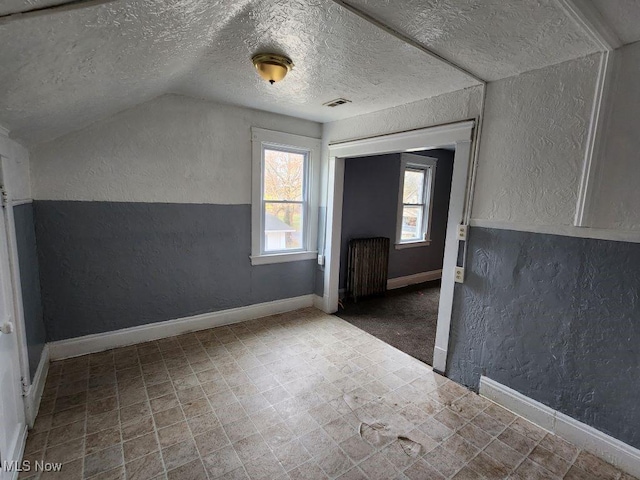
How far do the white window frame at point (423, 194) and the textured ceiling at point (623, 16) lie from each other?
3290 mm

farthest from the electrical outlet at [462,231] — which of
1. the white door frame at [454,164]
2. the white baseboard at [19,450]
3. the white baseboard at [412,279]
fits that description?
the white baseboard at [19,450]

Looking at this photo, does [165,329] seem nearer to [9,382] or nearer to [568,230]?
[9,382]

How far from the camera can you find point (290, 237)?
3.89 m

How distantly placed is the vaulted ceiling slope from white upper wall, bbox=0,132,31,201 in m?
0.10

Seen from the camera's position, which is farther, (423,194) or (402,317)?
(423,194)

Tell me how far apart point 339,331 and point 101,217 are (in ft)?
8.49

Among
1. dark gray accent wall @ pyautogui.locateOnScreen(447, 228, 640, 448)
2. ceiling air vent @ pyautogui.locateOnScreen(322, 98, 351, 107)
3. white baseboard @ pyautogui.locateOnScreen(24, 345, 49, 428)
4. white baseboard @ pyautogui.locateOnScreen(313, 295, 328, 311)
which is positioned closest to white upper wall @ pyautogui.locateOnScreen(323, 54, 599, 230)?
dark gray accent wall @ pyautogui.locateOnScreen(447, 228, 640, 448)

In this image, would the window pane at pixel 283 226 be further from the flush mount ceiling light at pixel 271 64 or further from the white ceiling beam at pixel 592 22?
the white ceiling beam at pixel 592 22

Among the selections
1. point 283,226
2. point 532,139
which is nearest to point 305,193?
point 283,226

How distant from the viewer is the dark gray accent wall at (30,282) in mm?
2002

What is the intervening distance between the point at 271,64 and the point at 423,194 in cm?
406

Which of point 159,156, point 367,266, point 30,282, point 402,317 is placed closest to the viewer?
point 30,282

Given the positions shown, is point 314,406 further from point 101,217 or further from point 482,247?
point 101,217

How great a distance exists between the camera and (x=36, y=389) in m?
2.08
